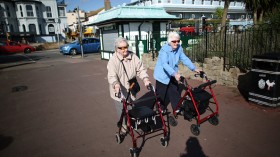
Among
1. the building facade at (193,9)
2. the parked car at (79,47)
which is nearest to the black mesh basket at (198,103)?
the parked car at (79,47)

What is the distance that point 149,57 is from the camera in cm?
1136

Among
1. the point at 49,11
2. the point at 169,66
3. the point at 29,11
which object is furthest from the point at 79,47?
the point at 49,11

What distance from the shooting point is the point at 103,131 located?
4316mm

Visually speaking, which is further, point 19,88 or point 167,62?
point 19,88

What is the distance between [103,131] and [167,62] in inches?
77.7

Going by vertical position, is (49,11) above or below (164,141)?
above

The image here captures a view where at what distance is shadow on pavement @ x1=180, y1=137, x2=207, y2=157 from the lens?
3.36 meters

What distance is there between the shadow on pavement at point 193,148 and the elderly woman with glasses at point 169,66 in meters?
0.91

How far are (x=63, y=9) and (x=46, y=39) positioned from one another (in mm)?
10162

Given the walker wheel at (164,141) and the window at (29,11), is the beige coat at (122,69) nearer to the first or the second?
the walker wheel at (164,141)

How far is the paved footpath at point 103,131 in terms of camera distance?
138 inches

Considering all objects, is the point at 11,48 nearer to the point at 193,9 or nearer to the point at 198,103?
the point at 198,103

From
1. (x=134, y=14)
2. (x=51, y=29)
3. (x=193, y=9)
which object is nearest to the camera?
(x=134, y=14)

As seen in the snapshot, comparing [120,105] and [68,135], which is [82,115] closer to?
[68,135]
